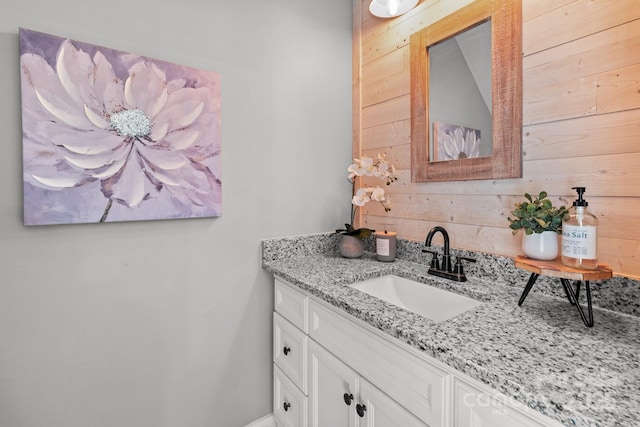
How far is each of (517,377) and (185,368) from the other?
125 cm

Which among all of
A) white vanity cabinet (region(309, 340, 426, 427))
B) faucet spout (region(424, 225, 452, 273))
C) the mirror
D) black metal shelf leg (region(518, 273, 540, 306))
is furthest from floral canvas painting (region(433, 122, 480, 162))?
white vanity cabinet (region(309, 340, 426, 427))

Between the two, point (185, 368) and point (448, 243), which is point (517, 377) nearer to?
point (448, 243)

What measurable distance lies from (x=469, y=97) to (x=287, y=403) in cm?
158

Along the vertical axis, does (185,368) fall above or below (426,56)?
below

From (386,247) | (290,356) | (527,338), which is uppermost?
(386,247)

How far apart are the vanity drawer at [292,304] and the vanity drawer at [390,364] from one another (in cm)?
10

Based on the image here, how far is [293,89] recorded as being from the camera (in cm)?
157

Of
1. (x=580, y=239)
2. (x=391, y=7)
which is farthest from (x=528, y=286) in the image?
(x=391, y=7)

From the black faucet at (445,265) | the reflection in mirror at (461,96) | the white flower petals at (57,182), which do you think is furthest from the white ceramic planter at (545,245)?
the white flower petals at (57,182)

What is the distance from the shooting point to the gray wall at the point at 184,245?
3.33ft

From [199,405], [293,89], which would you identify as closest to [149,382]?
[199,405]

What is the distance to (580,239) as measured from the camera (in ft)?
2.74

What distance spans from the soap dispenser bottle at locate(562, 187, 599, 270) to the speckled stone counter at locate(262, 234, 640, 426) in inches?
6.4

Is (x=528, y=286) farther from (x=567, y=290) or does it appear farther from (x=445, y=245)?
(x=445, y=245)
